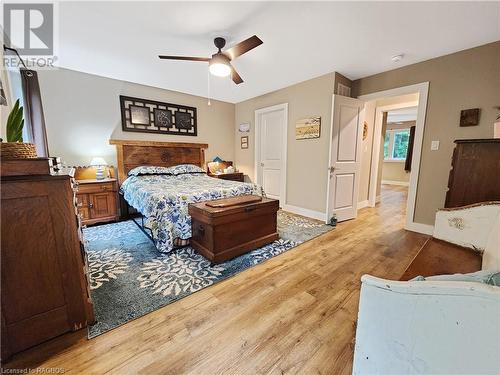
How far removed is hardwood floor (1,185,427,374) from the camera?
1.14 m

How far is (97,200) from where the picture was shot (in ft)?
10.8

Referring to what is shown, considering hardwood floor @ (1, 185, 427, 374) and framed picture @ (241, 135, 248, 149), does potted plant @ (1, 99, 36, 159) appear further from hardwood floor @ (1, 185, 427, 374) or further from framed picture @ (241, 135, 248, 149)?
framed picture @ (241, 135, 248, 149)

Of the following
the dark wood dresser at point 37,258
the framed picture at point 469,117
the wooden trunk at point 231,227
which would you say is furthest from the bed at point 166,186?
the framed picture at point 469,117

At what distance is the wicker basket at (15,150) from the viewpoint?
1120 mm

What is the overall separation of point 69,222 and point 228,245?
1.37 m

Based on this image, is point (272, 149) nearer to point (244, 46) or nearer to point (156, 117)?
point (156, 117)

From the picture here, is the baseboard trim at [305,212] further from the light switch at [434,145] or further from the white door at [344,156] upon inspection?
the light switch at [434,145]

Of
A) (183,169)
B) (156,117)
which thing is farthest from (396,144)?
(156,117)

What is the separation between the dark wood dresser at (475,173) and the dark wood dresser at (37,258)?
3112 millimetres

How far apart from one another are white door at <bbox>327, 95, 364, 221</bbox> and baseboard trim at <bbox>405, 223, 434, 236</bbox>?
0.80 metres

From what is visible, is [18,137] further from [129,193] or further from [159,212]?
[129,193]

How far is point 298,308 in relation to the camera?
5.10 feet

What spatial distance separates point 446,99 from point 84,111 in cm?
537

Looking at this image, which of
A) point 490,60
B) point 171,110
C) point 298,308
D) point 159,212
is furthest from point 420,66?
point 171,110
